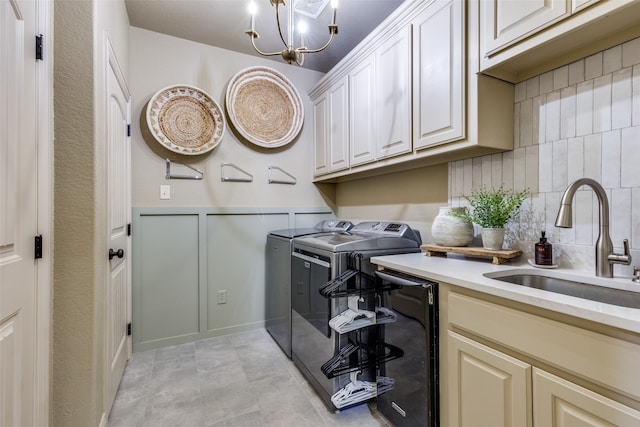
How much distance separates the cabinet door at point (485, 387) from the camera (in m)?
0.94

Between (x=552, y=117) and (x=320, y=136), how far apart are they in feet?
5.90

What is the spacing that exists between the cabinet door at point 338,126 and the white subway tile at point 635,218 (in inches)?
63.6

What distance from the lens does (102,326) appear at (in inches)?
57.1

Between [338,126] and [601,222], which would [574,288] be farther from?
[338,126]

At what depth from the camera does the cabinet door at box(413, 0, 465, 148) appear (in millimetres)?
1470

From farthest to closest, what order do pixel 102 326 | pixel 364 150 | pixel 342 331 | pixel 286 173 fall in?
pixel 286 173 → pixel 364 150 → pixel 342 331 → pixel 102 326

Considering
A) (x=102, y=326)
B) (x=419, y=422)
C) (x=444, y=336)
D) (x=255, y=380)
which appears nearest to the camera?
(x=444, y=336)

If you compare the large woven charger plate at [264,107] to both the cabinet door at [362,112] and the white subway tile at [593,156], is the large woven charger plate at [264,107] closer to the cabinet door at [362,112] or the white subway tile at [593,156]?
the cabinet door at [362,112]

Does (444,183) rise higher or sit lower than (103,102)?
lower

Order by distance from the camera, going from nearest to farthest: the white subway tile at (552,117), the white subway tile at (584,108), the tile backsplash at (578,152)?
the tile backsplash at (578,152), the white subway tile at (584,108), the white subway tile at (552,117)

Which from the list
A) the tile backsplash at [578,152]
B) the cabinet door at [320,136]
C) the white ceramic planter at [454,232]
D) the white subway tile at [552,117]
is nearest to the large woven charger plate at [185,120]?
the cabinet door at [320,136]

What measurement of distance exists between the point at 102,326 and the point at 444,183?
81.2 inches

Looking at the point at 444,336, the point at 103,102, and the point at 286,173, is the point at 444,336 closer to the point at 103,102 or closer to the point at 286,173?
the point at 103,102

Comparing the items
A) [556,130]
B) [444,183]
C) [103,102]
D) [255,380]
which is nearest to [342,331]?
[255,380]
